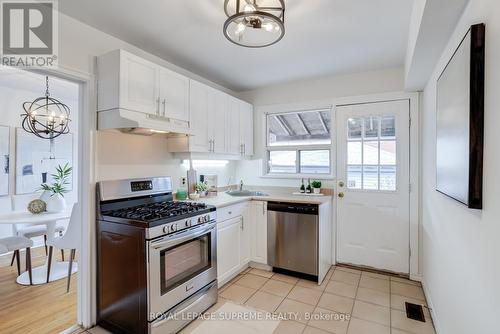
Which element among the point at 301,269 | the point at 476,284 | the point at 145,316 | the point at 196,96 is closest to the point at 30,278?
the point at 145,316

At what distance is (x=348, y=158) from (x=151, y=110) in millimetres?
2494

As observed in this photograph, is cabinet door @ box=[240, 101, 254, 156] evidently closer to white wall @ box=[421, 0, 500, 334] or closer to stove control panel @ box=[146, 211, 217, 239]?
stove control panel @ box=[146, 211, 217, 239]

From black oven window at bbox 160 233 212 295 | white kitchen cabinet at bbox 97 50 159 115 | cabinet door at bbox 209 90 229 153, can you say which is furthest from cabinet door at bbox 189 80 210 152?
black oven window at bbox 160 233 212 295

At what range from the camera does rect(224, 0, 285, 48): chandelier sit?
5.32 feet

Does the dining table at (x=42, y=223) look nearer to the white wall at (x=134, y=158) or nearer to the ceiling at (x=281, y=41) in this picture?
the white wall at (x=134, y=158)

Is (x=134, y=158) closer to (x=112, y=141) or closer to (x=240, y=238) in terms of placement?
(x=112, y=141)

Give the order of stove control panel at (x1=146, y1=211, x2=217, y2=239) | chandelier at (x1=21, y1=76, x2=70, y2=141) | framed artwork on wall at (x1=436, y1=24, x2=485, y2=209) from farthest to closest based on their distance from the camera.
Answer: chandelier at (x1=21, y1=76, x2=70, y2=141)
stove control panel at (x1=146, y1=211, x2=217, y2=239)
framed artwork on wall at (x1=436, y1=24, x2=485, y2=209)

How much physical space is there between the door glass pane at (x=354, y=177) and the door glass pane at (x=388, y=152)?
0.97ft

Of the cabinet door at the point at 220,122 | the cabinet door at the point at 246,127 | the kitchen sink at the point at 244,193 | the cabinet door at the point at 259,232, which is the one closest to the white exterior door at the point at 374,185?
the cabinet door at the point at 259,232

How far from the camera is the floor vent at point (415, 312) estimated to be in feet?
7.48

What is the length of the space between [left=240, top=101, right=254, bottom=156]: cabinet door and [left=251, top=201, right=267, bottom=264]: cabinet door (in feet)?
3.04

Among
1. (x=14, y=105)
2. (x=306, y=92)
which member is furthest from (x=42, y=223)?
(x=306, y=92)

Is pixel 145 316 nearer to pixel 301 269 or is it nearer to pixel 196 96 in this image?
pixel 301 269

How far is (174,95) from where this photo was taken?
8.38 feet
